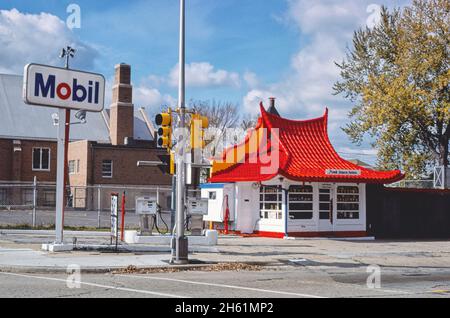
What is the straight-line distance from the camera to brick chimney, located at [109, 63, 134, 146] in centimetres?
5991

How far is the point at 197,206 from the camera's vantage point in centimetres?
2248

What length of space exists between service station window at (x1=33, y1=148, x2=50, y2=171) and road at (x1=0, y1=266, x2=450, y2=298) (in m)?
46.2

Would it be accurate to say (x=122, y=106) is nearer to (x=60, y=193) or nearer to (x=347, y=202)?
(x=347, y=202)

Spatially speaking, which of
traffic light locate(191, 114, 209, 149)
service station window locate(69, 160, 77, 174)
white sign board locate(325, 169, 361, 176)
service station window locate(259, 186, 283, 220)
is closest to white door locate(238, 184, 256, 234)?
service station window locate(259, 186, 283, 220)

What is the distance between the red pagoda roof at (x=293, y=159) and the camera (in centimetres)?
2689

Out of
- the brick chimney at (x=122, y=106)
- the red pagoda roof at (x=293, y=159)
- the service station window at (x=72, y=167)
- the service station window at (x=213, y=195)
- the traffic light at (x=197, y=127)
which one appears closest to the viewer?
the traffic light at (x=197, y=127)

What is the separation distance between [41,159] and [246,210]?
35853mm

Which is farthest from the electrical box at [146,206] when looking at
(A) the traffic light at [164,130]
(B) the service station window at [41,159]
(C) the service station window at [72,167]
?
(B) the service station window at [41,159]

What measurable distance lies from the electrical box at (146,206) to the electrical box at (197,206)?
4.06 ft

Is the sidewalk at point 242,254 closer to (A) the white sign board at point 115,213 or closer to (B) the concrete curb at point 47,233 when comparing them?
(B) the concrete curb at point 47,233

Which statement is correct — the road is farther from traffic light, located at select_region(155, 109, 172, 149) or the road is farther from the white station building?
the white station building

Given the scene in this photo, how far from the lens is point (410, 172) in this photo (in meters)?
42.0
